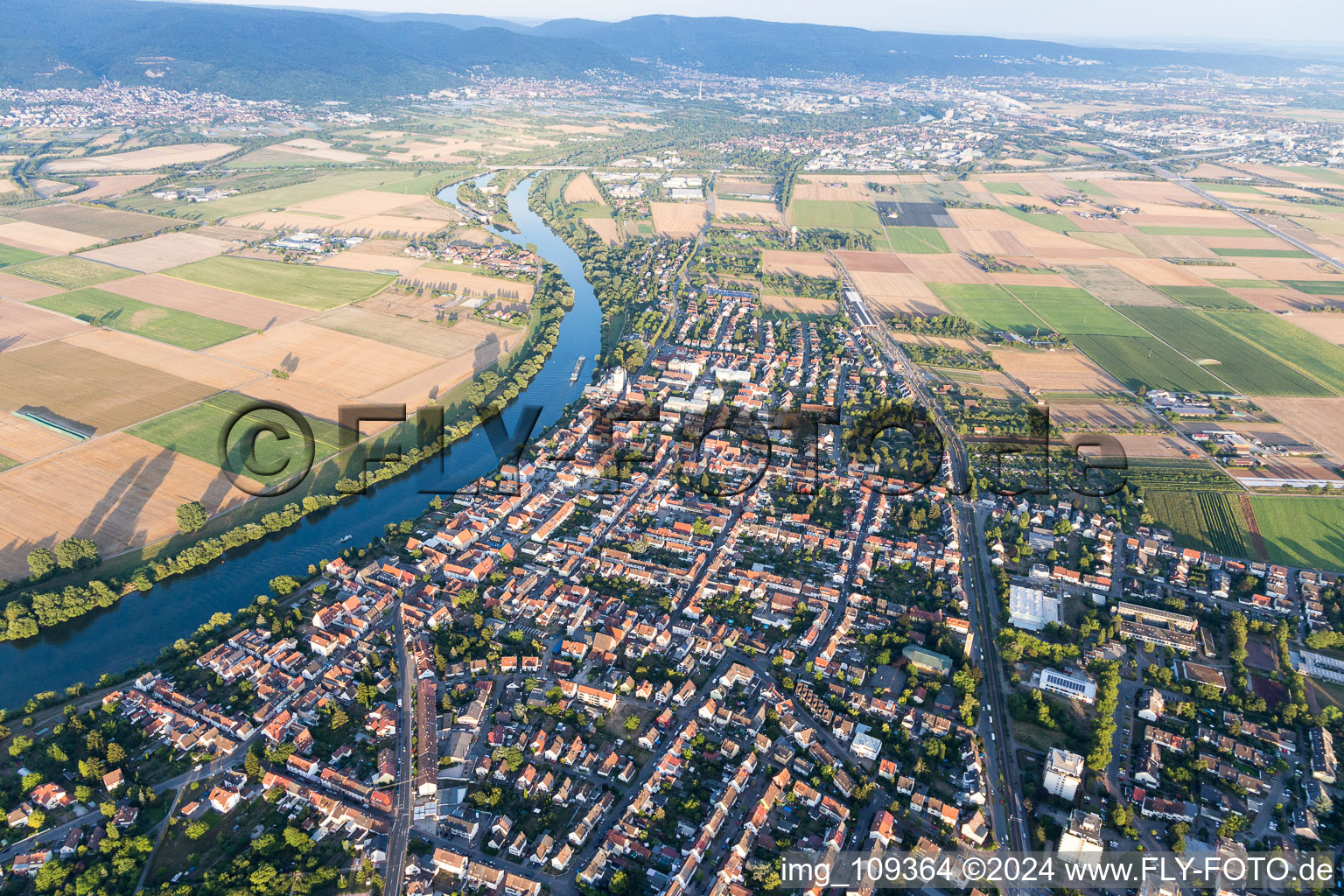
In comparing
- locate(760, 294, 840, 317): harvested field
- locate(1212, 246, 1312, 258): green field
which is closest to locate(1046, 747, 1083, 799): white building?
locate(760, 294, 840, 317): harvested field

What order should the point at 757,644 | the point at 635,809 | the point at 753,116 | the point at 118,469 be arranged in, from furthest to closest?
1. the point at 753,116
2. the point at 118,469
3. the point at 757,644
4. the point at 635,809

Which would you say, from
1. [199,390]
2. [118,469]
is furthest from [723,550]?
[199,390]

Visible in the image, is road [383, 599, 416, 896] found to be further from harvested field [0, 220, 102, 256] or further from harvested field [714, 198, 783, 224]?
harvested field [714, 198, 783, 224]

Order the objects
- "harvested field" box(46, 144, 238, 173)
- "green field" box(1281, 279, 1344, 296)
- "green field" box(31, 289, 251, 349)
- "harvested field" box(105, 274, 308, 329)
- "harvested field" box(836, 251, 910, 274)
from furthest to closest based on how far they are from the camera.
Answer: "harvested field" box(46, 144, 238, 173) < "harvested field" box(836, 251, 910, 274) < "green field" box(1281, 279, 1344, 296) < "harvested field" box(105, 274, 308, 329) < "green field" box(31, 289, 251, 349)

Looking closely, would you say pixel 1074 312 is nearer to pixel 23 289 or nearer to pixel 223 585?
pixel 223 585

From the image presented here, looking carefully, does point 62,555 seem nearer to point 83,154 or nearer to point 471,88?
point 83,154

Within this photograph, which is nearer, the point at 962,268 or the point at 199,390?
the point at 199,390
